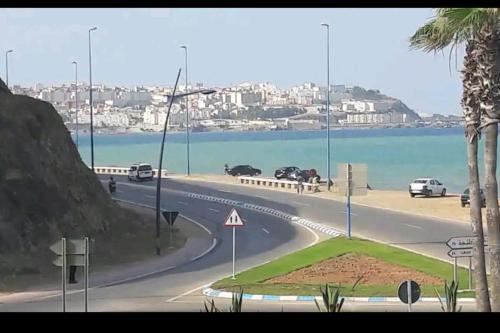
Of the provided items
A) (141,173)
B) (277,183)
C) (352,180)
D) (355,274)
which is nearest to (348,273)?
(355,274)

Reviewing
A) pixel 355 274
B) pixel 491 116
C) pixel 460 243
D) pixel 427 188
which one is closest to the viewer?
pixel 491 116

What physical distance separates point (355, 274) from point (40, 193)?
17538 mm

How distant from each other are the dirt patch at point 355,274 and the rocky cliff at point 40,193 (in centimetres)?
1101

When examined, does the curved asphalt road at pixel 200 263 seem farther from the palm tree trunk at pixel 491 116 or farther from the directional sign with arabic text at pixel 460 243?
the palm tree trunk at pixel 491 116

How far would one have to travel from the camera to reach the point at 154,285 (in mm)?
29781

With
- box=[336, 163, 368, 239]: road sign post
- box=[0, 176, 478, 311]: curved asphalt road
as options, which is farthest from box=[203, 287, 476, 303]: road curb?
box=[336, 163, 368, 239]: road sign post

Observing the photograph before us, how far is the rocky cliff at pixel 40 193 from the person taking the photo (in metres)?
36.2

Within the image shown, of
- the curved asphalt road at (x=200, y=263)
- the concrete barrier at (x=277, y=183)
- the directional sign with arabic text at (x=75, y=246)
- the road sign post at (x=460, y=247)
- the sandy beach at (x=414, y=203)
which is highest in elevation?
the directional sign with arabic text at (x=75, y=246)

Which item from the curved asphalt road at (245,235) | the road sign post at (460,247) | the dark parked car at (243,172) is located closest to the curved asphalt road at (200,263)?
the curved asphalt road at (245,235)

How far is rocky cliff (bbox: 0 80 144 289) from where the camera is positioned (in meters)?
36.2

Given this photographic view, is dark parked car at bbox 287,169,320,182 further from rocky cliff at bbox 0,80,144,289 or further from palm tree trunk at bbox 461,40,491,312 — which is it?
palm tree trunk at bbox 461,40,491,312

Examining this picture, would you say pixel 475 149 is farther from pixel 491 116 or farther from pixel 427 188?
pixel 427 188

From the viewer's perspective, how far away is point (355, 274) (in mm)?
28953
